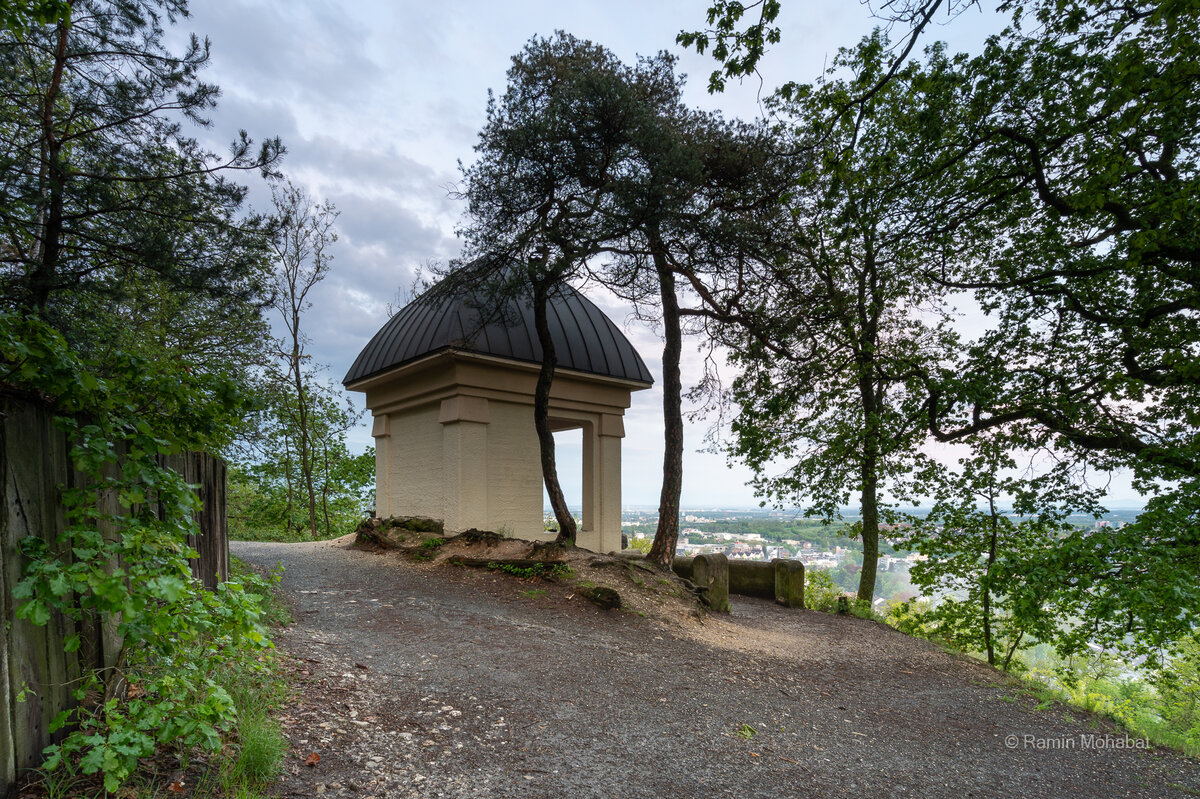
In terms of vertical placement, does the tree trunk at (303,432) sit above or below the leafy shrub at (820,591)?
above

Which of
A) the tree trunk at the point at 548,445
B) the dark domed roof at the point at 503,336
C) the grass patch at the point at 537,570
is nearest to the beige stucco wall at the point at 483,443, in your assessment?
the dark domed roof at the point at 503,336

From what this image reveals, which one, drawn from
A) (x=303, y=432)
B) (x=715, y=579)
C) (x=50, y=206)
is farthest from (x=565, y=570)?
(x=303, y=432)

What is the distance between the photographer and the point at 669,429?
11.0m

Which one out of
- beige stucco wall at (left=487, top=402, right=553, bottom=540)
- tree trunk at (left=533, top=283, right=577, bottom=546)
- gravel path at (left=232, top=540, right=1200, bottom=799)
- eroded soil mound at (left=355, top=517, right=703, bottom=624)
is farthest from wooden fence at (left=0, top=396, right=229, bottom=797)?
beige stucco wall at (left=487, top=402, right=553, bottom=540)

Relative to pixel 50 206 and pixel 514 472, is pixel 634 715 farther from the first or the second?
pixel 514 472

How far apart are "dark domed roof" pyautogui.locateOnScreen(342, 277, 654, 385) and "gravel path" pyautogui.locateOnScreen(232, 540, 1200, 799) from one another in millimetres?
4793

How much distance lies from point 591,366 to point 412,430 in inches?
160

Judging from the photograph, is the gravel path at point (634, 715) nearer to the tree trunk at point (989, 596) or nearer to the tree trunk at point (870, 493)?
the tree trunk at point (989, 596)

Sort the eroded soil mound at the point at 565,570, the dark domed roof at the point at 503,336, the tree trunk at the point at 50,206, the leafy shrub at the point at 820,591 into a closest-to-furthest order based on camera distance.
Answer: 1. the tree trunk at the point at 50,206
2. the eroded soil mound at the point at 565,570
3. the dark domed roof at the point at 503,336
4. the leafy shrub at the point at 820,591

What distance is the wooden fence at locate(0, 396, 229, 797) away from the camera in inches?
102

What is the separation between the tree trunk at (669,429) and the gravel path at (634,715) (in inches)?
91.5

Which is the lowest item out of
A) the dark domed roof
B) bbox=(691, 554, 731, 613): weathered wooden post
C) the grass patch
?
bbox=(691, 554, 731, 613): weathered wooden post

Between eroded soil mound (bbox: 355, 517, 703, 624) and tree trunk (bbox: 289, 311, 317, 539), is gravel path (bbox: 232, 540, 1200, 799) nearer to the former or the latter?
eroded soil mound (bbox: 355, 517, 703, 624)

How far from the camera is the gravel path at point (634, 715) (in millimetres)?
3777
